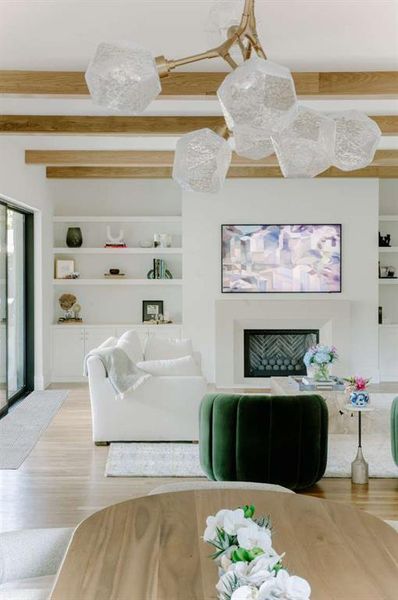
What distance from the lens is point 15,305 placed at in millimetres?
7859

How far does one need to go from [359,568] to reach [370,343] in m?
7.35

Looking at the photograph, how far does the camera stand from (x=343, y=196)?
8773 millimetres

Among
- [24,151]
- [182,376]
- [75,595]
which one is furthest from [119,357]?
[75,595]

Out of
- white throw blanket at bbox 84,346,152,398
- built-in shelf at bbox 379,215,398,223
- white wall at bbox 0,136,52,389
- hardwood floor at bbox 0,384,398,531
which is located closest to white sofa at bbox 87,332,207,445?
white throw blanket at bbox 84,346,152,398

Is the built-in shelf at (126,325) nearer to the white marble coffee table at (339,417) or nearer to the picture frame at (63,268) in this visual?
the picture frame at (63,268)

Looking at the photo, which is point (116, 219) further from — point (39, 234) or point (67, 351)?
point (67, 351)

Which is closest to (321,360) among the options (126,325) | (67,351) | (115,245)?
(126,325)

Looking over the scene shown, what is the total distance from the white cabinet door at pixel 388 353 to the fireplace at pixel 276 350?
0.93 metres

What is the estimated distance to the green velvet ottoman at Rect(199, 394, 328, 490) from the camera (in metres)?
4.18

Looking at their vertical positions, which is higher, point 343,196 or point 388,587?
point 343,196

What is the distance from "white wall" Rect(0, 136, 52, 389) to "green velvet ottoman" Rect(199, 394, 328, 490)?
384 centimetres

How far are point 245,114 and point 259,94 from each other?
7 centimetres

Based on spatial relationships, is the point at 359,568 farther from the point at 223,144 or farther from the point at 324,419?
the point at 324,419

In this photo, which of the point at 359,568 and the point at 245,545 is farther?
the point at 359,568
